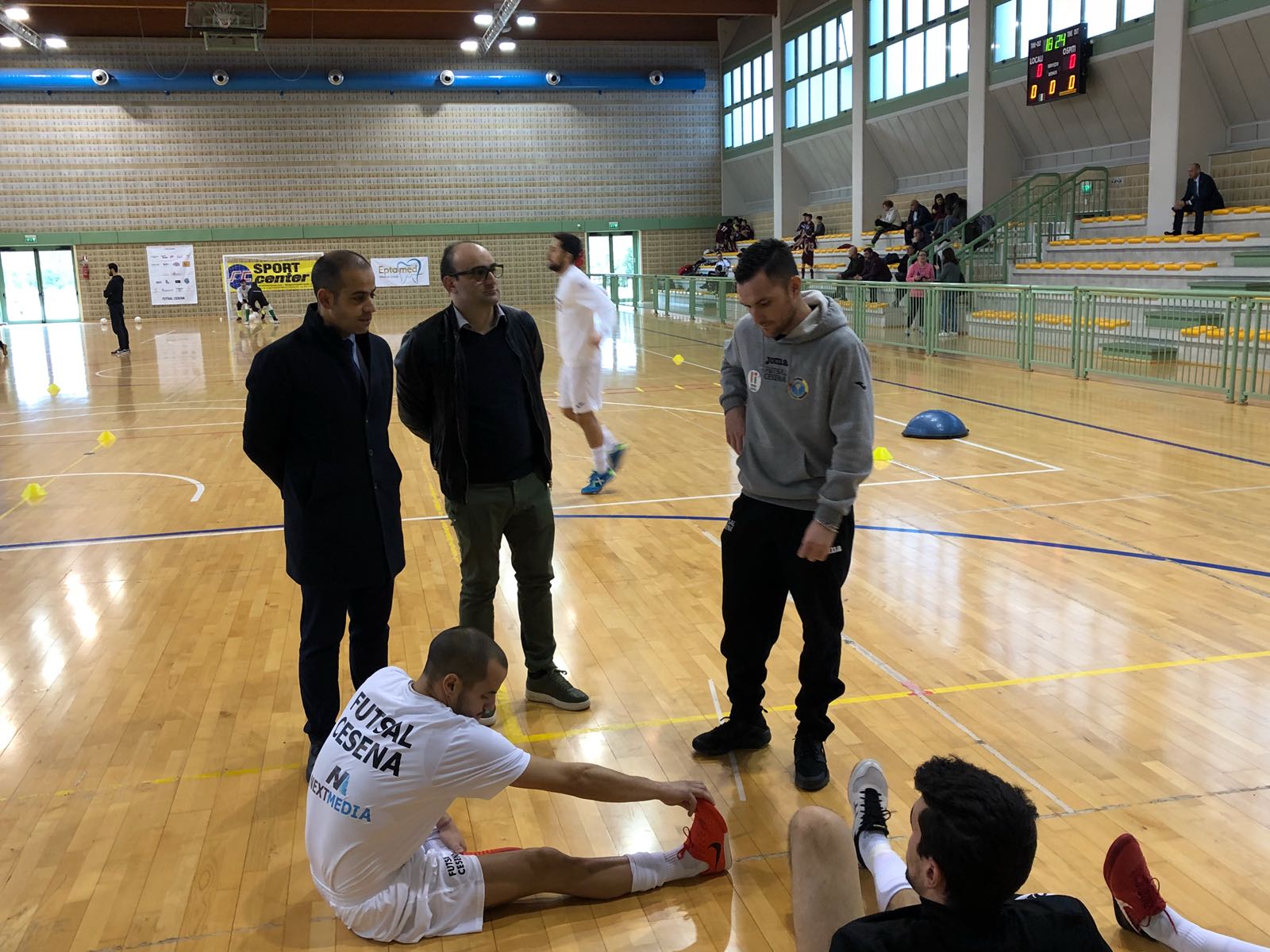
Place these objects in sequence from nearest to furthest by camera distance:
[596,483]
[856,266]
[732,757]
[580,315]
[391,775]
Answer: [391,775]
[732,757]
[580,315]
[596,483]
[856,266]

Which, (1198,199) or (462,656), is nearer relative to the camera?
(462,656)

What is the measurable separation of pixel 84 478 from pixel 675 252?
1150 inches

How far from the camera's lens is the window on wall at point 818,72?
2764 cm

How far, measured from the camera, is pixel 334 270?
347cm

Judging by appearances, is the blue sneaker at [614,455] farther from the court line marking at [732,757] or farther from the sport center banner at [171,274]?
the sport center banner at [171,274]

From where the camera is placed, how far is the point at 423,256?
34500 millimetres

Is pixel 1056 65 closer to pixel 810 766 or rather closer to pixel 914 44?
pixel 914 44

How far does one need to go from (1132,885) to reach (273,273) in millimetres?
33919

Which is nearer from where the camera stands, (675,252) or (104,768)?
(104,768)

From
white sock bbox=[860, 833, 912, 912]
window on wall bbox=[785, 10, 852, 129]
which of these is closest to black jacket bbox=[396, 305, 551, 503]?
white sock bbox=[860, 833, 912, 912]

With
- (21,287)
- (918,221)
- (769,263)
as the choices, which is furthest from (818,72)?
(769,263)

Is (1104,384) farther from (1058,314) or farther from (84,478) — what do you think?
(84,478)

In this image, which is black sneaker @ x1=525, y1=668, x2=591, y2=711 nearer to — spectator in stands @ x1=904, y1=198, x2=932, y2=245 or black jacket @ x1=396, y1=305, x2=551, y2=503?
black jacket @ x1=396, y1=305, x2=551, y2=503

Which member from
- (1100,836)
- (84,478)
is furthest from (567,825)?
(84,478)
